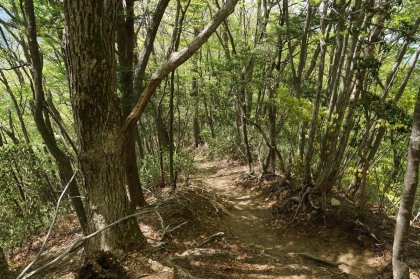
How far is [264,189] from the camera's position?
923 cm

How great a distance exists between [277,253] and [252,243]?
67 cm

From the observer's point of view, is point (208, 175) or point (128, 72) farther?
point (208, 175)

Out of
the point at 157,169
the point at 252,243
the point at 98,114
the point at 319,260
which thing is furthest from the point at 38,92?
the point at 157,169

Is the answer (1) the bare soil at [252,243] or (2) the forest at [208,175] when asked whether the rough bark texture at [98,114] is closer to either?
(2) the forest at [208,175]

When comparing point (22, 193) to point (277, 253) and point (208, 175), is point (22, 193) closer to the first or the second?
point (208, 175)

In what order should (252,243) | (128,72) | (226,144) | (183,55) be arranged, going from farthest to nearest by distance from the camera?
(226,144) → (252,243) → (128,72) → (183,55)

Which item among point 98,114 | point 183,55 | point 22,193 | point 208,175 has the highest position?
point 183,55

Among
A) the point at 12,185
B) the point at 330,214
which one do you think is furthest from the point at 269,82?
the point at 12,185

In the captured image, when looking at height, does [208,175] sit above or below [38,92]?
below

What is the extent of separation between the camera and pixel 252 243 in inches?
241

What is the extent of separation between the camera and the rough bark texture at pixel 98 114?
2.98 m

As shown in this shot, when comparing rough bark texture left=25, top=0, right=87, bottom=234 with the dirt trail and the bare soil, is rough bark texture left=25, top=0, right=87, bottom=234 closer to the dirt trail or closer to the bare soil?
the bare soil

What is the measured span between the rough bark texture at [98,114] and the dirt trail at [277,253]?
174cm

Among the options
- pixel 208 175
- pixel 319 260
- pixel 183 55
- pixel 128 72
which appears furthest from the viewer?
pixel 208 175
